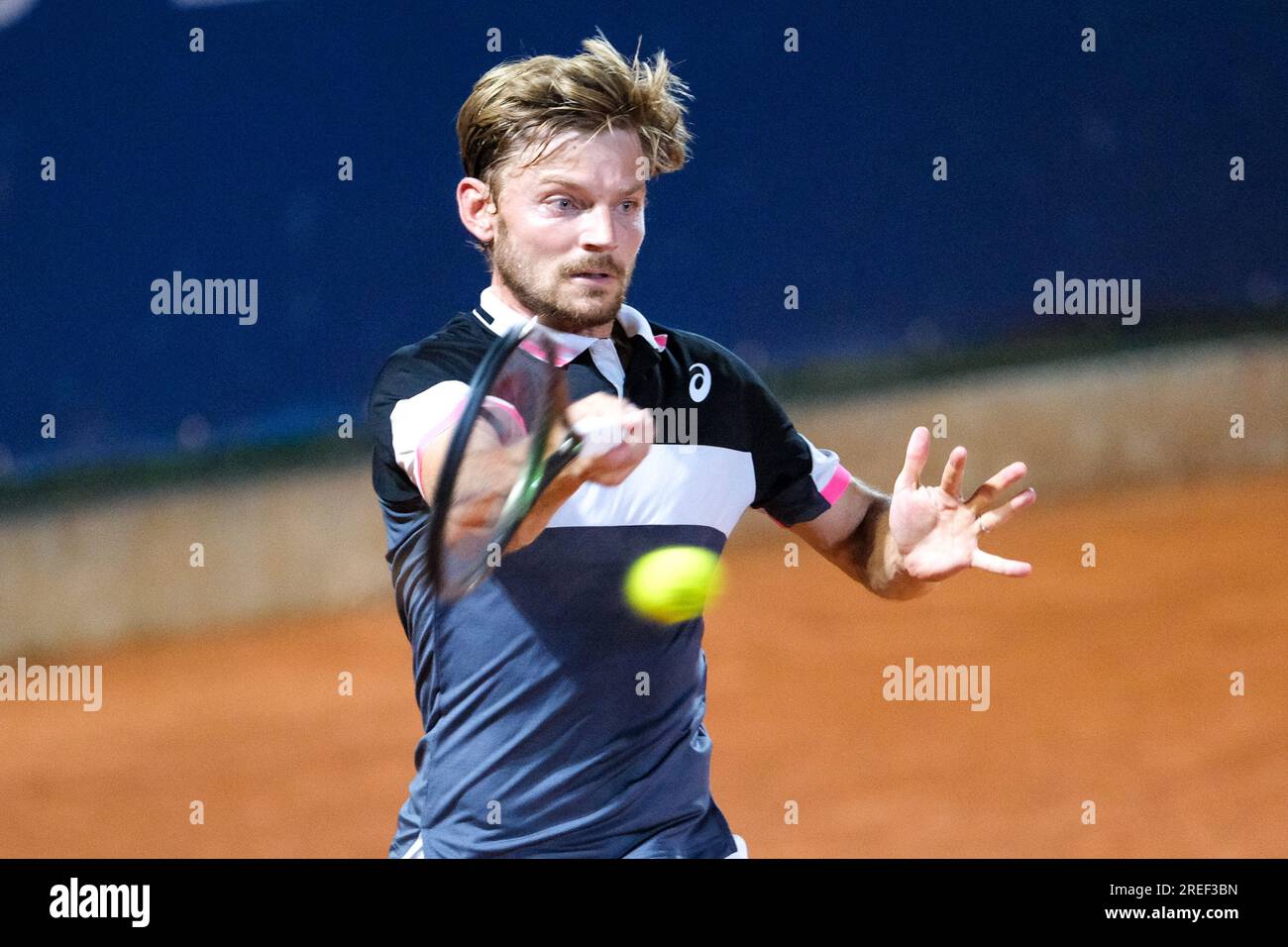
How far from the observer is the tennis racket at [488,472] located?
7.13 feet

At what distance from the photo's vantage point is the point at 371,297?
8133 millimetres

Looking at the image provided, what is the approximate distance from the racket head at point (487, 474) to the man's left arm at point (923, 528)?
0.71 metres

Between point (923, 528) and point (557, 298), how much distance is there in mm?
764

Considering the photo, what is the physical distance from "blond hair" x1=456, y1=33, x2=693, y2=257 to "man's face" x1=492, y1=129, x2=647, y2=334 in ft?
0.10

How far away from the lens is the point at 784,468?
2.83 m

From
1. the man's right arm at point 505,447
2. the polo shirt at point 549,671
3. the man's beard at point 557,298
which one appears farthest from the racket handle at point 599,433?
the man's beard at point 557,298

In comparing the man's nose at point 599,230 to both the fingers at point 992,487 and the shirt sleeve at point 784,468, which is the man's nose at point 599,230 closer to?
the shirt sleeve at point 784,468

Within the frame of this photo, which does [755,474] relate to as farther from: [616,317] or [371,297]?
[371,297]

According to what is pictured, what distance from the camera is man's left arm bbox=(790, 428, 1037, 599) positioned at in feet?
8.82

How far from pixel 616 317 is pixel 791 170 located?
6.19 meters

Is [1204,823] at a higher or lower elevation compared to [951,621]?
lower

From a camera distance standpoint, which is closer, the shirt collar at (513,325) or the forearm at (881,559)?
the shirt collar at (513,325)

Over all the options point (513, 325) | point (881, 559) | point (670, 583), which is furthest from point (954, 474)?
point (513, 325)
